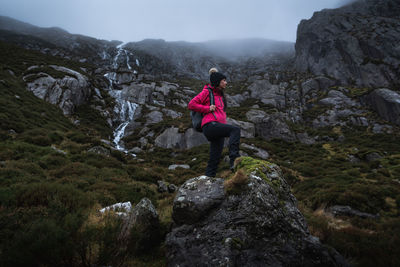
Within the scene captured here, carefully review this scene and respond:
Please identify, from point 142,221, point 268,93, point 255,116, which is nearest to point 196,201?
point 142,221

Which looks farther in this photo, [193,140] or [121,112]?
[121,112]

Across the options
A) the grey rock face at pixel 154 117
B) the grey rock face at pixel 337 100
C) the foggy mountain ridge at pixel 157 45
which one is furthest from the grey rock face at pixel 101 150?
the foggy mountain ridge at pixel 157 45

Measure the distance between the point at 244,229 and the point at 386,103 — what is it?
5992 centimetres

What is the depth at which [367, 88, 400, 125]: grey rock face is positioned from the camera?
4109cm

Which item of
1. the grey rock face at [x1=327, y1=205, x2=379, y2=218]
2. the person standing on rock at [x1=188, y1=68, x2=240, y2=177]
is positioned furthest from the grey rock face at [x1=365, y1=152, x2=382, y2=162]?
the person standing on rock at [x1=188, y1=68, x2=240, y2=177]

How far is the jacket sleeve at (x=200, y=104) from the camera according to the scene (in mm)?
4375

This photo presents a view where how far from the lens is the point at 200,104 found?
4.50 meters

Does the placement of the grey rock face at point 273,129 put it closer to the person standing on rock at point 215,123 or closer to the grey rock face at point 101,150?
the grey rock face at point 101,150

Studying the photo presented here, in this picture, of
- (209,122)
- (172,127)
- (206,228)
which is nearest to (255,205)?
(206,228)

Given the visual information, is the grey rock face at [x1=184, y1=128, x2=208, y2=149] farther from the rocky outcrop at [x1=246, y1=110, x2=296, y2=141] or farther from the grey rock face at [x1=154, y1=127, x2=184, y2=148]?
the rocky outcrop at [x1=246, y1=110, x2=296, y2=141]

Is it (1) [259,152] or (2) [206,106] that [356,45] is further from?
(2) [206,106]

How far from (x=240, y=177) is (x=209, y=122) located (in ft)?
5.03

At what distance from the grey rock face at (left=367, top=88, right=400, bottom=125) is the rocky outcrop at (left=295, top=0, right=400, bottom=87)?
16.4 meters

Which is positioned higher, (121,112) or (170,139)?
(121,112)
